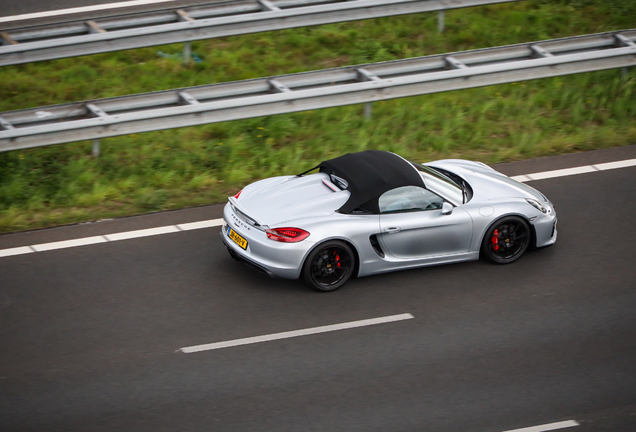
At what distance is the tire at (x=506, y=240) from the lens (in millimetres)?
8867

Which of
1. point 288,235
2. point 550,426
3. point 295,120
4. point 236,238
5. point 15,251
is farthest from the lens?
point 295,120

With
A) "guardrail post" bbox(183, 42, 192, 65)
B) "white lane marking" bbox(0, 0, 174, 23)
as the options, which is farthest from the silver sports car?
"white lane marking" bbox(0, 0, 174, 23)

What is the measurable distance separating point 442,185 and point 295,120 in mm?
4325

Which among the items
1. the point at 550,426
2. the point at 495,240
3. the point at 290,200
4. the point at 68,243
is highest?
the point at 290,200

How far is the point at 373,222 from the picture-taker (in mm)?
8445

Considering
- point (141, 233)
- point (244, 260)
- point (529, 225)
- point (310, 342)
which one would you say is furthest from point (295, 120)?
point (310, 342)

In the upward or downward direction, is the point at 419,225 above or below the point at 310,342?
above

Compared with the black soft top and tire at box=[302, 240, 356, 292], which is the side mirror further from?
tire at box=[302, 240, 356, 292]

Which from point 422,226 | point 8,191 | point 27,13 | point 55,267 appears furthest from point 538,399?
point 27,13

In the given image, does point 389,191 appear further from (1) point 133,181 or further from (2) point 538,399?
(1) point 133,181

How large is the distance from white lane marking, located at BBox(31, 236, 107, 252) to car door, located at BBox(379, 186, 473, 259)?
367 centimetres

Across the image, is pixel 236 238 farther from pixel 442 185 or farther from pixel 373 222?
pixel 442 185

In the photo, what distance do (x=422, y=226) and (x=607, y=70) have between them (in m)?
7.25

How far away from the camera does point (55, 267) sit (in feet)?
30.2
